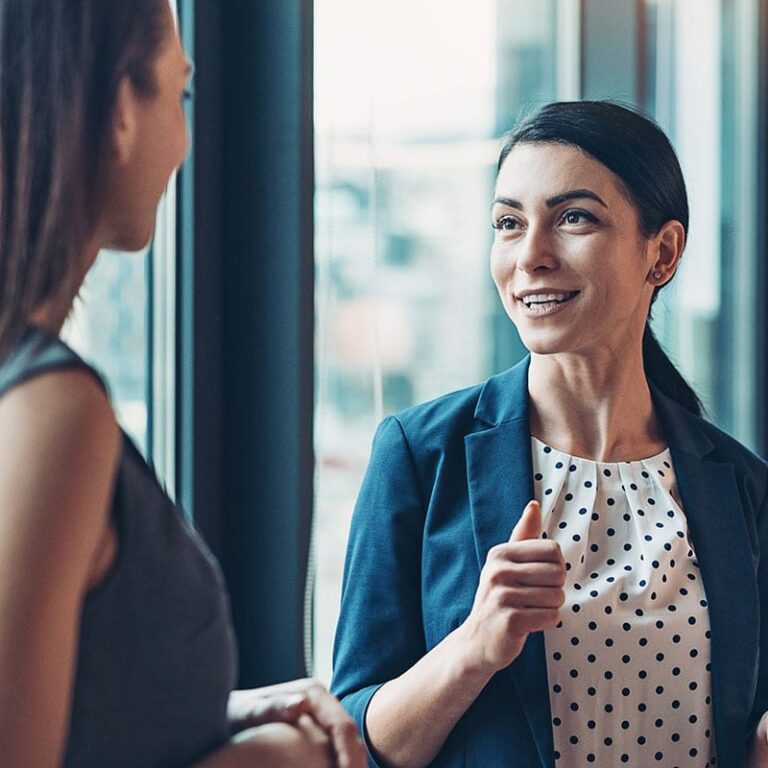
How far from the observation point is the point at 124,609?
76 cm

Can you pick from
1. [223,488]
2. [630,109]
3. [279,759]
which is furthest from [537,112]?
[279,759]

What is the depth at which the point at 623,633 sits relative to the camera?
54.8 inches

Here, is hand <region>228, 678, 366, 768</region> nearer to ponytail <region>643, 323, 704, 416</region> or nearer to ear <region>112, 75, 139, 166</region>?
ear <region>112, 75, 139, 166</region>

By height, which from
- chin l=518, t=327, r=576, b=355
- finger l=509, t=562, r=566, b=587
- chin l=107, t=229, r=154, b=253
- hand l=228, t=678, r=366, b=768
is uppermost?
chin l=107, t=229, r=154, b=253

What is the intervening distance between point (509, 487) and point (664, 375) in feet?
1.24

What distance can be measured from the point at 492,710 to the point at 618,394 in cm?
47

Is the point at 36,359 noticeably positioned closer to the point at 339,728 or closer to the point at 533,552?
the point at 339,728

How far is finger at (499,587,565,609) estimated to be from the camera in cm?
124

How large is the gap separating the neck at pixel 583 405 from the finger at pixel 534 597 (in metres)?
0.32

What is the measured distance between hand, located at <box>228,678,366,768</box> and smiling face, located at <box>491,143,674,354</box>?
639 millimetres

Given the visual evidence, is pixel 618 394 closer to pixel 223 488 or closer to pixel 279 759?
pixel 223 488

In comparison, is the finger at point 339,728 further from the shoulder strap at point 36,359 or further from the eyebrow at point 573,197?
the eyebrow at point 573,197

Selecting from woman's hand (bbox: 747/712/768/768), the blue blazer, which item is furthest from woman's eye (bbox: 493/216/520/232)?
woman's hand (bbox: 747/712/768/768)

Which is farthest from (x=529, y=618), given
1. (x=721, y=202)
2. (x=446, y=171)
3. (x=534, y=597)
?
(x=721, y=202)
